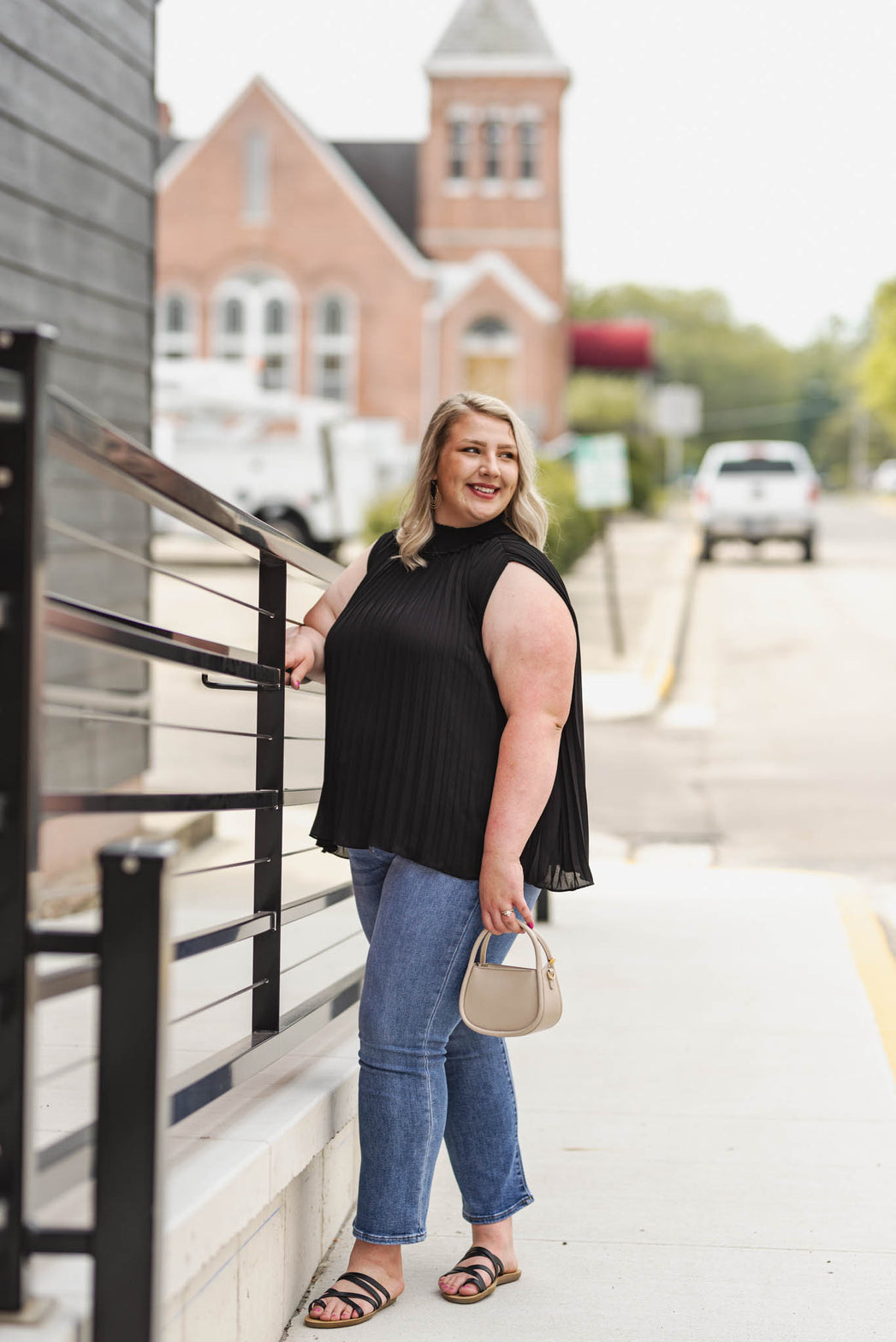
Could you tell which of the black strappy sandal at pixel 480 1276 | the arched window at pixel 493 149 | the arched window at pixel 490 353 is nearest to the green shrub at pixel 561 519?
the arched window at pixel 490 353

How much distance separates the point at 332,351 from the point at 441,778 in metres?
38.2

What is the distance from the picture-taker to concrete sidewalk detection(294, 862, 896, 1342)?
317cm

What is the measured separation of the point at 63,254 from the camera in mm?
6734

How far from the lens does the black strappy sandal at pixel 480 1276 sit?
3.16m

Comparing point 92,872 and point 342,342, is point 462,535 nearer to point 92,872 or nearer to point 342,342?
point 92,872

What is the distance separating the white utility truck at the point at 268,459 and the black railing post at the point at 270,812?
18422 millimetres

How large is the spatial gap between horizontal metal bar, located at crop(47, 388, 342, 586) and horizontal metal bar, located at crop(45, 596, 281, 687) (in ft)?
Answer: 0.62

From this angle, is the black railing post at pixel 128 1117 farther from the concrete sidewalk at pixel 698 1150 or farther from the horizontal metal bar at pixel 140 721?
the concrete sidewalk at pixel 698 1150

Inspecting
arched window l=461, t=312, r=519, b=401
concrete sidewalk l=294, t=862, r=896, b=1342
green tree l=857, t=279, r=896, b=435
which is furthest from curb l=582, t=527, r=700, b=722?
green tree l=857, t=279, r=896, b=435

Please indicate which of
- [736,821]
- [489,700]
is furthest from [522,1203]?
[736,821]

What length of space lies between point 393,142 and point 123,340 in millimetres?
37443

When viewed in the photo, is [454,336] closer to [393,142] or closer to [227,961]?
[393,142]

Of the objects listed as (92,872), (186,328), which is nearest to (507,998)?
(92,872)

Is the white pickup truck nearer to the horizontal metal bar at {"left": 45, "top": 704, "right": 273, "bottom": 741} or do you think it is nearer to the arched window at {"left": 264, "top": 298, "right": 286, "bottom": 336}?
the arched window at {"left": 264, "top": 298, "right": 286, "bottom": 336}
